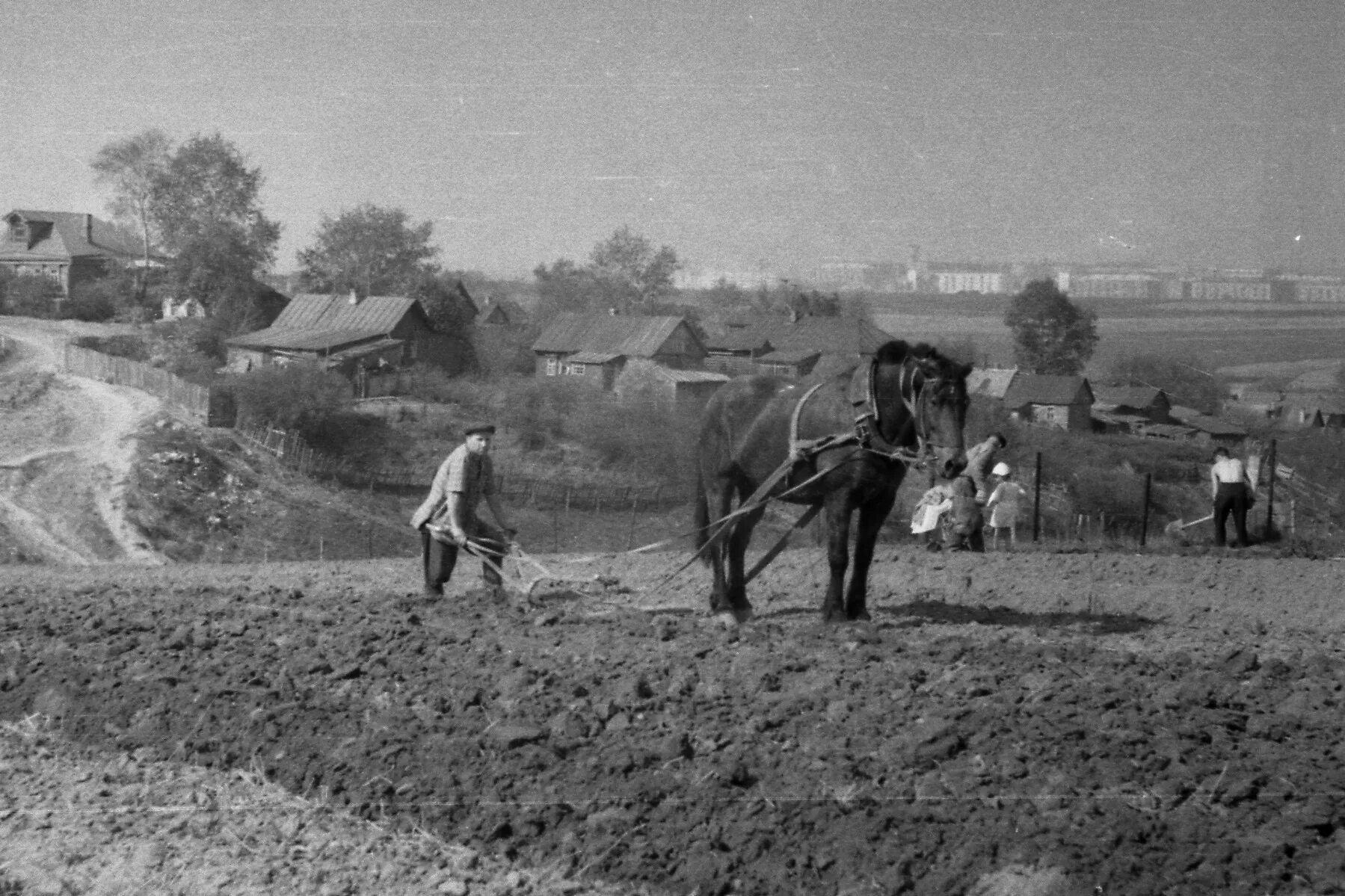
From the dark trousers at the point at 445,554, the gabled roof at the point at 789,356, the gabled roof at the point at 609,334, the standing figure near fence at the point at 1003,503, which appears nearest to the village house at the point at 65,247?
the gabled roof at the point at 609,334

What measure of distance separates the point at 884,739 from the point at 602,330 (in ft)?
157

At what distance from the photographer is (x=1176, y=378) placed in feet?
145

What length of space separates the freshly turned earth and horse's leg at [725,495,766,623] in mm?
263

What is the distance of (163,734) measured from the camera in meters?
8.31

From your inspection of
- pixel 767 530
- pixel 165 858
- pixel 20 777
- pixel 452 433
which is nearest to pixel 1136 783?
pixel 165 858

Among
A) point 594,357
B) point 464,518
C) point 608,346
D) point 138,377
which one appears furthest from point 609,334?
point 464,518

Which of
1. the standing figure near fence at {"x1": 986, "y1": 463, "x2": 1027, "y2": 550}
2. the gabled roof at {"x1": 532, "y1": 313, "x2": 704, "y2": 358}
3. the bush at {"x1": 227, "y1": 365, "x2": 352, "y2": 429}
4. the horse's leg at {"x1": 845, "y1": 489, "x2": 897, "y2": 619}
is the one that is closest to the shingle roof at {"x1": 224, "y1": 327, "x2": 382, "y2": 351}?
the bush at {"x1": 227, "y1": 365, "x2": 352, "y2": 429}

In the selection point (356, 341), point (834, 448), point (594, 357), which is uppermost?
point (356, 341)

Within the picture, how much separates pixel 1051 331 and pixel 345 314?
2558cm

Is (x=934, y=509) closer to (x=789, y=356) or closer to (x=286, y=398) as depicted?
(x=286, y=398)

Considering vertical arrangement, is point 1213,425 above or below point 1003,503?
above

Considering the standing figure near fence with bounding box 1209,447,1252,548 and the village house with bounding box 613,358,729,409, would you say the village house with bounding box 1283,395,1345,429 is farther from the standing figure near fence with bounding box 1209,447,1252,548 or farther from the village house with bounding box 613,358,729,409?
the standing figure near fence with bounding box 1209,447,1252,548

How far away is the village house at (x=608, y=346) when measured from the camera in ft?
166

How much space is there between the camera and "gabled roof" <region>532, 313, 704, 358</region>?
52.0 metres
